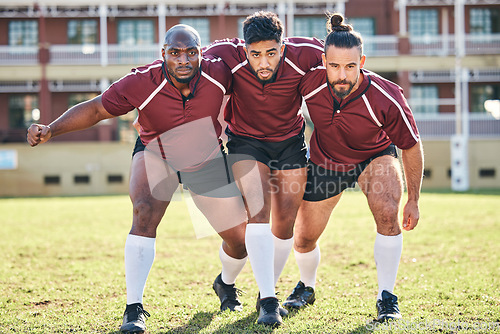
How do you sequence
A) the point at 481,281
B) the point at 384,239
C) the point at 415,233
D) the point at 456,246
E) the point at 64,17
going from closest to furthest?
the point at 384,239 → the point at 481,281 → the point at 456,246 → the point at 415,233 → the point at 64,17

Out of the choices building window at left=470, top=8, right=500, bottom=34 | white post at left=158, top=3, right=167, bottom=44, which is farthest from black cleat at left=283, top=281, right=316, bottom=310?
building window at left=470, top=8, right=500, bottom=34

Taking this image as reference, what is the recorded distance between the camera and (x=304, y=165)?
484 centimetres

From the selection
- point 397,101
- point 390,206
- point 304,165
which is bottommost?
point 390,206

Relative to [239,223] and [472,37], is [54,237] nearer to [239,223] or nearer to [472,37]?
[239,223]

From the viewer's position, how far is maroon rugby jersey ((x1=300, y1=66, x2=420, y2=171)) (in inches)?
172

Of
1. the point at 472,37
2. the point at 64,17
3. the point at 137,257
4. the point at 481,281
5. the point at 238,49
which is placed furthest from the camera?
the point at 64,17

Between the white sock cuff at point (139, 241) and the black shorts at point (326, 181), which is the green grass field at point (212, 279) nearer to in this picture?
the white sock cuff at point (139, 241)

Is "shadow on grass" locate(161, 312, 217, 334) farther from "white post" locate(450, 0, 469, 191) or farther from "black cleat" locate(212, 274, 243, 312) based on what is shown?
"white post" locate(450, 0, 469, 191)

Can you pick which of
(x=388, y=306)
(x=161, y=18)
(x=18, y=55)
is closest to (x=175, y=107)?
(x=388, y=306)

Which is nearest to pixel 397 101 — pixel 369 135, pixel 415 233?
pixel 369 135

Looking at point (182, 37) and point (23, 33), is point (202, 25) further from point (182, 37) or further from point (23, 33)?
point (182, 37)

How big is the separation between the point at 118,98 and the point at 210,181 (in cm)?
103

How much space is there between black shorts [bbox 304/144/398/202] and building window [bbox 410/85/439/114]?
78.8ft

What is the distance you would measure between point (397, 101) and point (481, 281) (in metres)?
2.35
